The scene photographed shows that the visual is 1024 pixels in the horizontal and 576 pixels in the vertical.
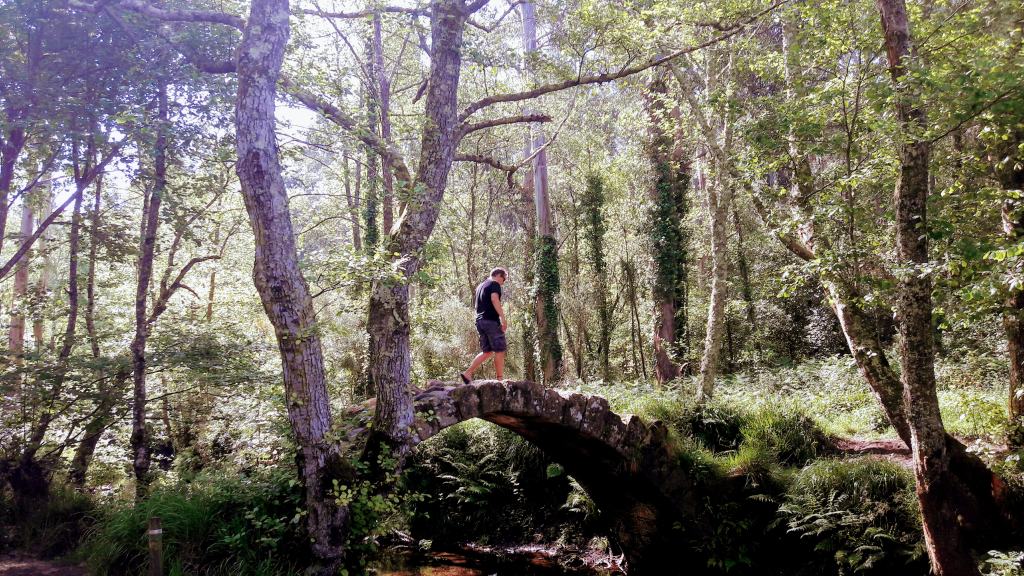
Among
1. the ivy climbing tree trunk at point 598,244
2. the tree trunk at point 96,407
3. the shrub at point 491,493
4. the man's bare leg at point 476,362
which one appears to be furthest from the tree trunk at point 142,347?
the ivy climbing tree trunk at point 598,244

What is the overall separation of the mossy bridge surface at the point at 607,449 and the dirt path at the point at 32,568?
12.5 feet

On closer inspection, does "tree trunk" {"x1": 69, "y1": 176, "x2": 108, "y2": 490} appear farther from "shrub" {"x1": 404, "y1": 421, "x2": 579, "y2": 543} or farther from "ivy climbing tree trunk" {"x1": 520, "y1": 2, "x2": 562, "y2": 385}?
"ivy climbing tree trunk" {"x1": 520, "y1": 2, "x2": 562, "y2": 385}

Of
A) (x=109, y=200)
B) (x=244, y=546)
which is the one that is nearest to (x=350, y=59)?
(x=109, y=200)

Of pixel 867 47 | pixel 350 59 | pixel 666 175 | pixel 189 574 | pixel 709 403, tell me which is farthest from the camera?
pixel 350 59

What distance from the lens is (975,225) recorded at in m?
7.18

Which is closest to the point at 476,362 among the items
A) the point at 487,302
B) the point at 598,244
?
the point at 487,302

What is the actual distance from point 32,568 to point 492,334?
17.9 feet

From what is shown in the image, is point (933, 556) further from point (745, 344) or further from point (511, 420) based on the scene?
point (745, 344)

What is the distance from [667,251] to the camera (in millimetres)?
14062

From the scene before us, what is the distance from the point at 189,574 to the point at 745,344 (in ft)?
45.7

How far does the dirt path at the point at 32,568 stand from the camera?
5.78 metres

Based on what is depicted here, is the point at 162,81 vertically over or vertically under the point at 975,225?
over

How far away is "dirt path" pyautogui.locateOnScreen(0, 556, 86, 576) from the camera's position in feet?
19.0

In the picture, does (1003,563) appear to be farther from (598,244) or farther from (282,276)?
(598,244)
